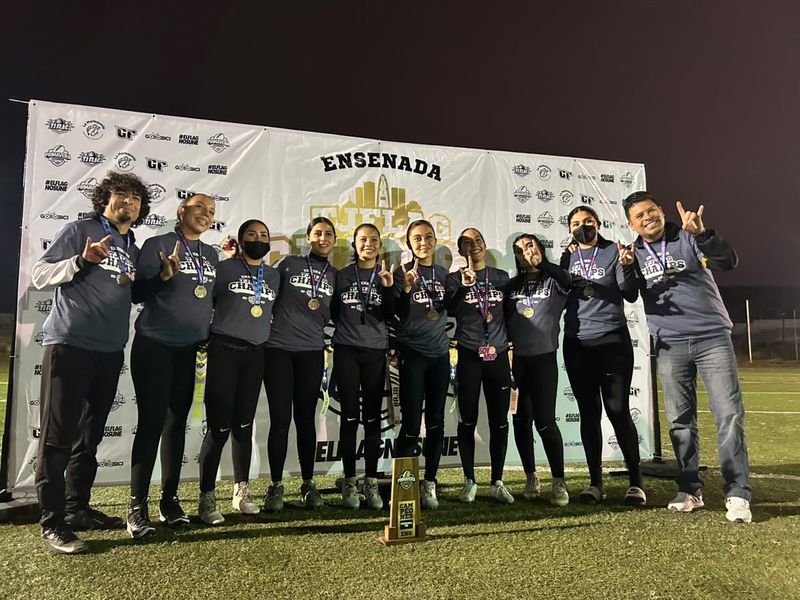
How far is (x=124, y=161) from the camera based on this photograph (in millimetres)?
4230

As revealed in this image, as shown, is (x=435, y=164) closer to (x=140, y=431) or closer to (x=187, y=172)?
(x=187, y=172)

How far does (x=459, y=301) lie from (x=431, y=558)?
1.85 metres

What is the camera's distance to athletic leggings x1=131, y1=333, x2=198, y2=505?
122 inches

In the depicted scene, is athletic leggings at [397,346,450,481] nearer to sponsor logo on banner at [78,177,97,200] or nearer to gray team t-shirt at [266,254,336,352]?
gray team t-shirt at [266,254,336,352]

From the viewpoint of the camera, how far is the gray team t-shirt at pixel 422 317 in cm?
388

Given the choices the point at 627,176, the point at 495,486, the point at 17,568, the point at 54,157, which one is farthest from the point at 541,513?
the point at 54,157

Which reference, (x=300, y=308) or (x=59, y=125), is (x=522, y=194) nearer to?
(x=300, y=308)

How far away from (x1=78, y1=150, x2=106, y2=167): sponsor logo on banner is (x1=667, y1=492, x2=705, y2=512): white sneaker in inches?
194

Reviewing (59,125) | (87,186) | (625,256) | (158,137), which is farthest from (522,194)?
(59,125)

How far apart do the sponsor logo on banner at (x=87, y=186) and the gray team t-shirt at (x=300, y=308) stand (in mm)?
1652

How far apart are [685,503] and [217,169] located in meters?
4.34

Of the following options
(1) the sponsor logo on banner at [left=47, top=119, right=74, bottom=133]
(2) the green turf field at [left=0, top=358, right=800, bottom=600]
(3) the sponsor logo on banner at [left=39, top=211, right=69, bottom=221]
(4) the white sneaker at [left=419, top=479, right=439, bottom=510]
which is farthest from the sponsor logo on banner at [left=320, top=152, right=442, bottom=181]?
(2) the green turf field at [left=0, top=358, right=800, bottom=600]

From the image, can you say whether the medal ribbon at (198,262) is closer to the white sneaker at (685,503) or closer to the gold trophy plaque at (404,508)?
the gold trophy plaque at (404,508)

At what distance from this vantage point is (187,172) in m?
4.39
